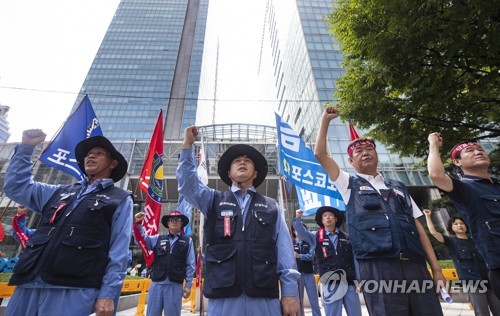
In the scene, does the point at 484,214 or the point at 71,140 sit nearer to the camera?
the point at 484,214

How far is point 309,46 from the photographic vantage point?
26.9 meters

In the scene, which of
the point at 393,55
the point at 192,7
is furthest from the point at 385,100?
the point at 192,7

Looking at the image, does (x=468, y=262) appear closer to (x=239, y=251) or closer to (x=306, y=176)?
(x=306, y=176)

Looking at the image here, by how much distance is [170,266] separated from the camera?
14.8 ft

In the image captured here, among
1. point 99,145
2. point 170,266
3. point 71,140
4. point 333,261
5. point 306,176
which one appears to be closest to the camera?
point 99,145

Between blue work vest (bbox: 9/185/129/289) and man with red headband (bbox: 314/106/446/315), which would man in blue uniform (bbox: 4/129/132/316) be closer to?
blue work vest (bbox: 9/185/129/289)

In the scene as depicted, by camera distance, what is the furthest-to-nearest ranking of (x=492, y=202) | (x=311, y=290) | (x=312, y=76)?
(x=312, y=76) < (x=311, y=290) < (x=492, y=202)

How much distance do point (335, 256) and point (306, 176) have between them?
159 centimetres

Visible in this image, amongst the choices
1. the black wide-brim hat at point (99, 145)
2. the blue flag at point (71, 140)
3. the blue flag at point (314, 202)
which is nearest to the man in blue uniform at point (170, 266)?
the blue flag at point (71, 140)

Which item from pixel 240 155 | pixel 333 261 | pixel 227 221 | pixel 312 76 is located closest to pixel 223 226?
pixel 227 221

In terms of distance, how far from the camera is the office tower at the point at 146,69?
5744cm

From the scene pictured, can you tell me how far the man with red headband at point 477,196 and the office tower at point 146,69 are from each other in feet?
181

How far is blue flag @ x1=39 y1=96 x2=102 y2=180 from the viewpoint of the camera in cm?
463

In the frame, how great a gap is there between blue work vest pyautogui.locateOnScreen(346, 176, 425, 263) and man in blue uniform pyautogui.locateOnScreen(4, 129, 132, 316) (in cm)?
196
